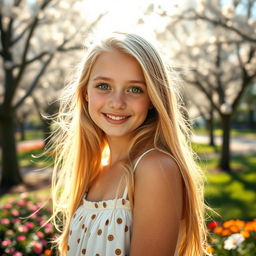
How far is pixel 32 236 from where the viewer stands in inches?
140

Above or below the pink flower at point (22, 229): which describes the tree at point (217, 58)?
above

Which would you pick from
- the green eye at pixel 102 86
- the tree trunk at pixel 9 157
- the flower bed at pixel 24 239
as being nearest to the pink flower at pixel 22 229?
the flower bed at pixel 24 239

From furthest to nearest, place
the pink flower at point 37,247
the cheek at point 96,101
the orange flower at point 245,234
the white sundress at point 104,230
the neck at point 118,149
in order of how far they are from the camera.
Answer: the pink flower at point 37,247
the orange flower at point 245,234
the neck at point 118,149
the cheek at point 96,101
the white sundress at point 104,230

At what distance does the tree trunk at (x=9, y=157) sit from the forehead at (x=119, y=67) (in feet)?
27.5

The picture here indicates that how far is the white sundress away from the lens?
5.53 feet

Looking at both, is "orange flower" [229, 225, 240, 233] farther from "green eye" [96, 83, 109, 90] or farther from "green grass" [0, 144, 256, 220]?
"green eye" [96, 83, 109, 90]

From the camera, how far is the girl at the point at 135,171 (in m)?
1.57

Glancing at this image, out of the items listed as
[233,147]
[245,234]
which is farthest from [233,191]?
[233,147]

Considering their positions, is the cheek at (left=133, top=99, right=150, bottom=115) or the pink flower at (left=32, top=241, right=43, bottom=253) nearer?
the cheek at (left=133, top=99, right=150, bottom=115)

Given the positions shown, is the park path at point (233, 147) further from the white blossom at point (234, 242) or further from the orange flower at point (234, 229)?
the white blossom at point (234, 242)

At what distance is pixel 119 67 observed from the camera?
5.97 feet

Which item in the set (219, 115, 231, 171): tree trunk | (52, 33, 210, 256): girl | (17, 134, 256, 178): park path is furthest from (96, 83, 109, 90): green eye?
(219, 115, 231, 171): tree trunk

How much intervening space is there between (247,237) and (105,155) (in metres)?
1.46

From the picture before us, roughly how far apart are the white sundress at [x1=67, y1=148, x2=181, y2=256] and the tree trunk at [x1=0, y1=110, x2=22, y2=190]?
831cm
